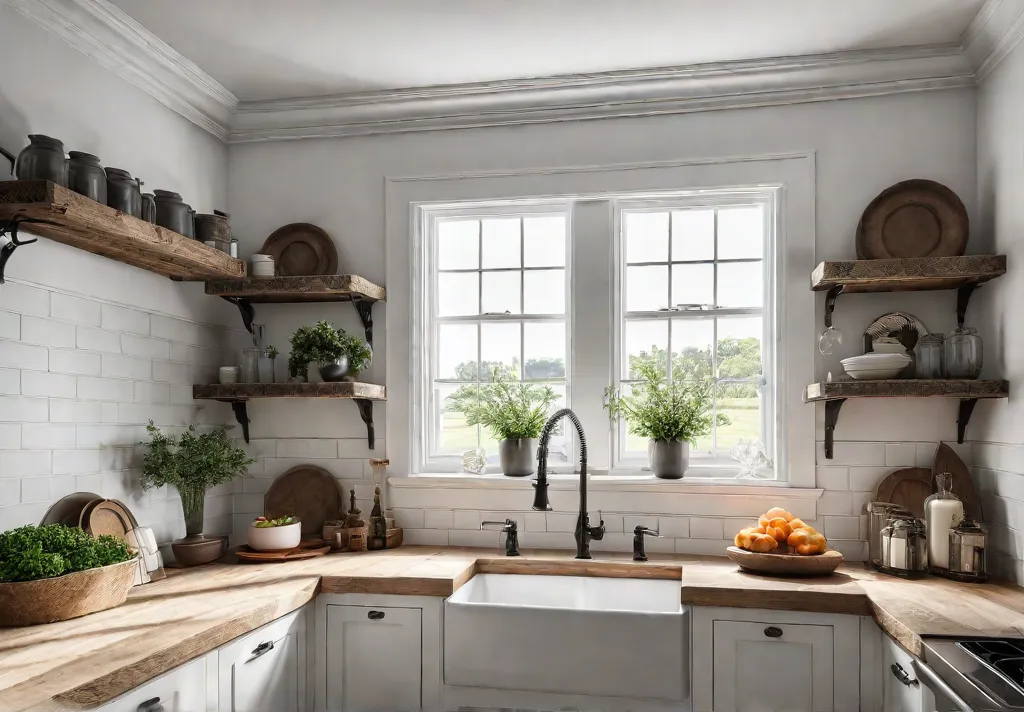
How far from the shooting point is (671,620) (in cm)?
263

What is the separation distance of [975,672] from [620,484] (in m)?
1.61

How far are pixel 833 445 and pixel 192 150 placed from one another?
2911mm

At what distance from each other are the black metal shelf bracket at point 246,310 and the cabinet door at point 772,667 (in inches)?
92.5

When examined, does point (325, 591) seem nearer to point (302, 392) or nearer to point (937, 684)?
point (302, 392)

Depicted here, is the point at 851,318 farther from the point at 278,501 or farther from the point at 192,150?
the point at 192,150

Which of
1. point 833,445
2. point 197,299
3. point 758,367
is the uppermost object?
point 197,299

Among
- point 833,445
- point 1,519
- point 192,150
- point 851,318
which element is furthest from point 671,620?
point 192,150

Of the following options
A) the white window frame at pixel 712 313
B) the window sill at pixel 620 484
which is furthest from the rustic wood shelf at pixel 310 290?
the white window frame at pixel 712 313

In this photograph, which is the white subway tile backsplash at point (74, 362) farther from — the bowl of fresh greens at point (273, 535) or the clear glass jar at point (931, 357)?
the clear glass jar at point (931, 357)

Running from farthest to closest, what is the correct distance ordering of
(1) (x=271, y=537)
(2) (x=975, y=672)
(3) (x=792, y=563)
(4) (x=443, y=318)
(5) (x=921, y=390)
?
(4) (x=443, y=318) → (1) (x=271, y=537) → (5) (x=921, y=390) → (3) (x=792, y=563) → (2) (x=975, y=672)

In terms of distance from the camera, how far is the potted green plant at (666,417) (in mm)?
3244

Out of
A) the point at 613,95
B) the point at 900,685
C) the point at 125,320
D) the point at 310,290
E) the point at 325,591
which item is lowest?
the point at 900,685

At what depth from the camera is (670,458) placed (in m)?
3.25

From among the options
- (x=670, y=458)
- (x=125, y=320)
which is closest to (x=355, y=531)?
(x=125, y=320)
